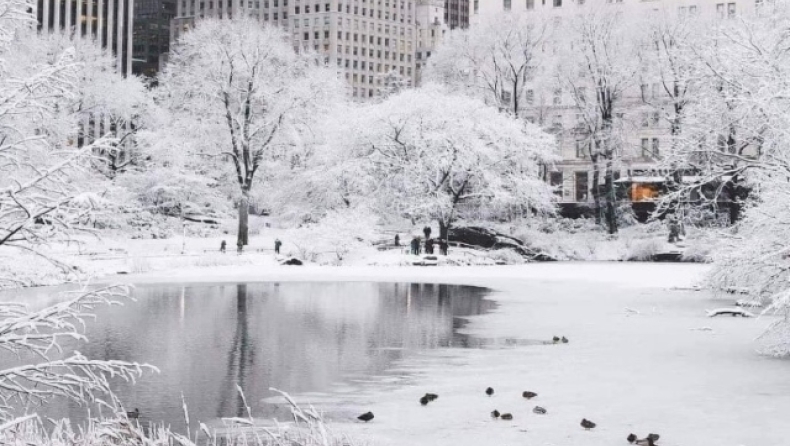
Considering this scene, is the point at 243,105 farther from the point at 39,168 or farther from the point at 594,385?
the point at 39,168

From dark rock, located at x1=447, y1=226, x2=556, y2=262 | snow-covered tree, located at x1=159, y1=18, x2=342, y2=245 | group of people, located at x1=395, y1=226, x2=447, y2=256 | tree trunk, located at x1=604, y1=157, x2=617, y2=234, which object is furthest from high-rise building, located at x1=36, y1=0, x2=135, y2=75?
group of people, located at x1=395, y1=226, x2=447, y2=256

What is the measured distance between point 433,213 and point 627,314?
32341 mm

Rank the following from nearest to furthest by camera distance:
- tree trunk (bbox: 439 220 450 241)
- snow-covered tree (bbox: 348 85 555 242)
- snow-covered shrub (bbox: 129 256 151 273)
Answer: snow-covered shrub (bbox: 129 256 151 273) < tree trunk (bbox: 439 220 450 241) < snow-covered tree (bbox: 348 85 555 242)

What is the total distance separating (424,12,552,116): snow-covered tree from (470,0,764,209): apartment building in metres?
1.94

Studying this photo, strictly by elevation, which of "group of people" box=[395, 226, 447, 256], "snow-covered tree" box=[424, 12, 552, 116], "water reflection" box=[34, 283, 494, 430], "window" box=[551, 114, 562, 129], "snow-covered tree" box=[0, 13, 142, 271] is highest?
"snow-covered tree" box=[424, 12, 552, 116]

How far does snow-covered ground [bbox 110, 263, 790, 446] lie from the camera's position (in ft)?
44.5

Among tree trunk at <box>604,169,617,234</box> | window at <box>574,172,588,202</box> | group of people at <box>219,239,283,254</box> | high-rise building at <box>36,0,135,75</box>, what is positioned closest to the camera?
group of people at <box>219,239,283,254</box>

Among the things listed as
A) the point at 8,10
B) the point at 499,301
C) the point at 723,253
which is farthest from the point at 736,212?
the point at 8,10

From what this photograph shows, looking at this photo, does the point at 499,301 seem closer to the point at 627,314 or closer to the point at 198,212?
the point at 627,314

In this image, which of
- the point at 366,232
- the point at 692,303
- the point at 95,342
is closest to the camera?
the point at 95,342

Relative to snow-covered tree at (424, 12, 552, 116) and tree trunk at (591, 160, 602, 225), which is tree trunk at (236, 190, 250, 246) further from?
tree trunk at (591, 160, 602, 225)

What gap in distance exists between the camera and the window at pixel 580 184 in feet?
333

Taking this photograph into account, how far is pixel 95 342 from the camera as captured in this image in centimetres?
2259

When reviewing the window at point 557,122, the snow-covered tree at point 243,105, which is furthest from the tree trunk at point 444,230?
the window at point 557,122
